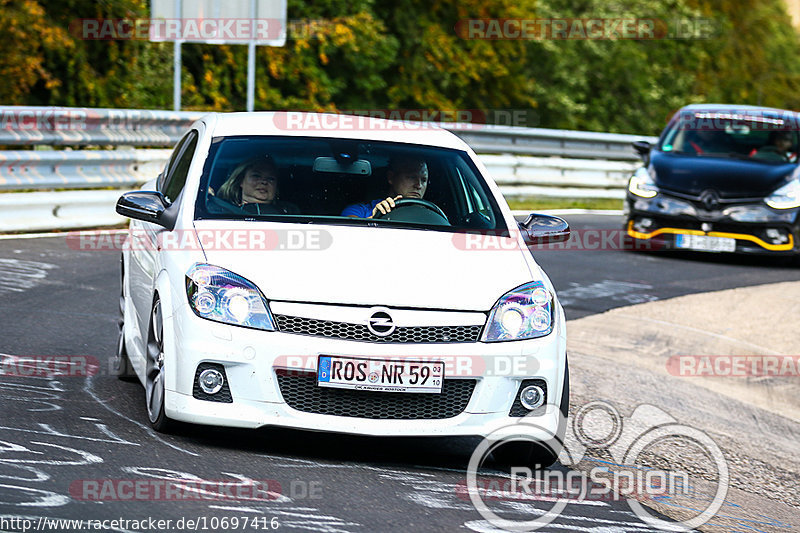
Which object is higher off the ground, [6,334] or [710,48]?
[710,48]

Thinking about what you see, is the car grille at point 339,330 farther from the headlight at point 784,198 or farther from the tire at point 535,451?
the headlight at point 784,198

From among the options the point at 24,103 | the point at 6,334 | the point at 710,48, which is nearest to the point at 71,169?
the point at 6,334

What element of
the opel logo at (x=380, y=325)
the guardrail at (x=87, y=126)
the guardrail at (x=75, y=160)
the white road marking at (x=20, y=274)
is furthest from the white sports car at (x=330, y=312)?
the guardrail at (x=87, y=126)

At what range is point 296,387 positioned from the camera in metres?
5.70

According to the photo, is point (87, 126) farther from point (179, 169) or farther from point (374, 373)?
→ point (374, 373)

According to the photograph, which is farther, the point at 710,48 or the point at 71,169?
the point at 710,48

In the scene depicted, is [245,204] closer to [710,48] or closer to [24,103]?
[24,103]

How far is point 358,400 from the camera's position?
5715 mm

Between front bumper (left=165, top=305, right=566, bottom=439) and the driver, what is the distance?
1.33 m

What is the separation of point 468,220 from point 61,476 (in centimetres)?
261

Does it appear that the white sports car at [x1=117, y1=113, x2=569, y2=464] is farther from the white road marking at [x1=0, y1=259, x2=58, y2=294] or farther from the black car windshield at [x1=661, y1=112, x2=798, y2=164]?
the black car windshield at [x1=661, y1=112, x2=798, y2=164]

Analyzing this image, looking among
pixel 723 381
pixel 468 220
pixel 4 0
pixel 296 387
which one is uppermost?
pixel 4 0

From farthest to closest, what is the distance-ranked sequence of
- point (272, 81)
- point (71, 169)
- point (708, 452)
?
point (272, 81) → point (71, 169) → point (708, 452)

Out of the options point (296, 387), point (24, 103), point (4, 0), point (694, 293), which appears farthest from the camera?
point (24, 103)
